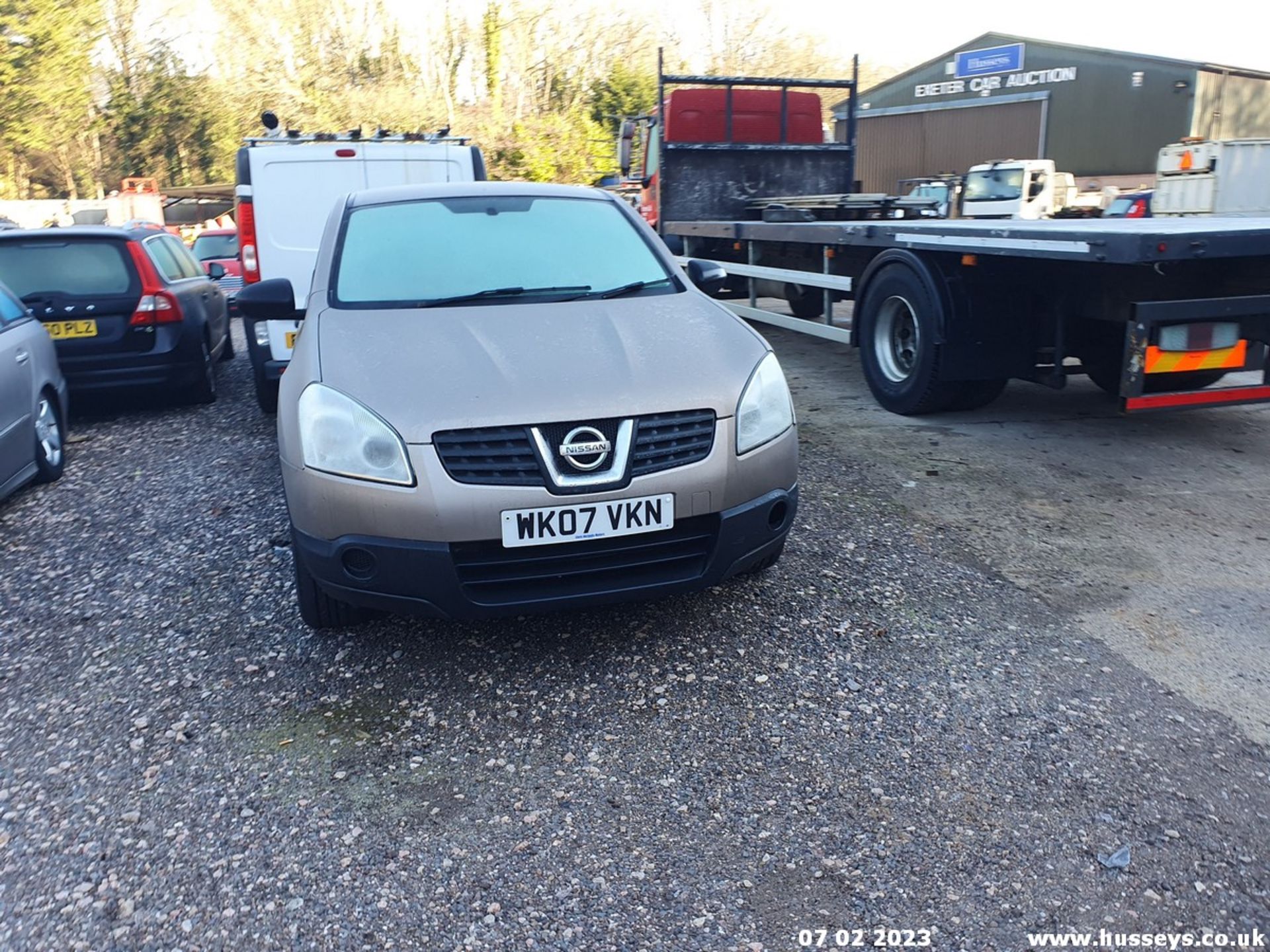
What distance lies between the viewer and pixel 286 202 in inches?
305

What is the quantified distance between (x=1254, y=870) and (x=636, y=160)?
37.6ft

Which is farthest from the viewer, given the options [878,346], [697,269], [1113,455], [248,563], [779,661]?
[878,346]

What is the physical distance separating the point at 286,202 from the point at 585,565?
5.50 m

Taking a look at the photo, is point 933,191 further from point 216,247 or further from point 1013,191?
point 216,247

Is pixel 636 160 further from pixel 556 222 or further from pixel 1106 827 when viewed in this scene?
pixel 1106 827

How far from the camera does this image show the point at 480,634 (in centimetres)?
390

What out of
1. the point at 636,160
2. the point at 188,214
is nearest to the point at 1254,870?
the point at 636,160

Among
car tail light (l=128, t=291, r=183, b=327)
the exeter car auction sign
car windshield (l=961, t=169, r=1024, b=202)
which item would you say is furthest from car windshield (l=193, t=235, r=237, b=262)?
the exeter car auction sign

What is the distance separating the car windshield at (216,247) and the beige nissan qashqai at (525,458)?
13742 mm

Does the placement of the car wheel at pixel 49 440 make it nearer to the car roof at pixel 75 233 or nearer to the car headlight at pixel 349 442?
the car roof at pixel 75 233

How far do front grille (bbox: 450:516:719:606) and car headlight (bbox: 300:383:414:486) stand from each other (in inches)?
12.8

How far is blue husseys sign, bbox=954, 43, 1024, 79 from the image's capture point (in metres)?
35.7

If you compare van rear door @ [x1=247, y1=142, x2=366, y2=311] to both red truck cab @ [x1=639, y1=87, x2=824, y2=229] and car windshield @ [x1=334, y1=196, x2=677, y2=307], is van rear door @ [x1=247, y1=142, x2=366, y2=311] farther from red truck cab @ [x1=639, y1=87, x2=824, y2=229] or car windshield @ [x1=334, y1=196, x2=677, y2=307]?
red truck cab @ [x1=639, y1=87, x2=824, y2=229]

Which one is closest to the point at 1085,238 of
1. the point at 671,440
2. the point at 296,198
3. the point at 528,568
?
the point at 671,440
